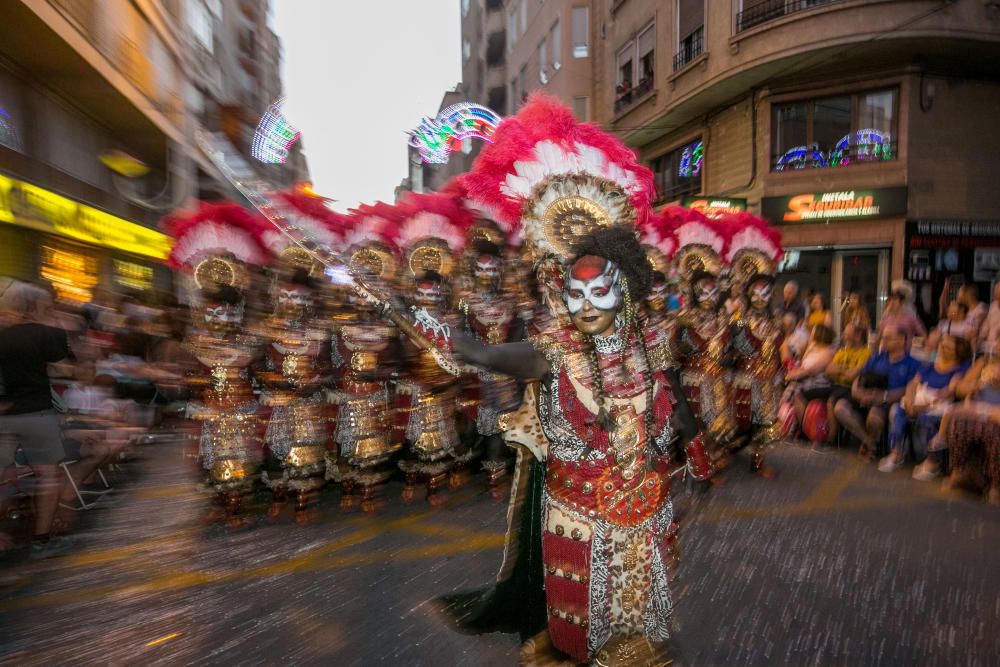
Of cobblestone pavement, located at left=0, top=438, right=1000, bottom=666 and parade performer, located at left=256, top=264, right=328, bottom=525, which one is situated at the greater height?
parade performer, located at left=256, top=264, right=328, bottom=525

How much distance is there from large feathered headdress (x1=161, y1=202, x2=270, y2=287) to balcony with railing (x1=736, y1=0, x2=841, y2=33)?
11664 mm

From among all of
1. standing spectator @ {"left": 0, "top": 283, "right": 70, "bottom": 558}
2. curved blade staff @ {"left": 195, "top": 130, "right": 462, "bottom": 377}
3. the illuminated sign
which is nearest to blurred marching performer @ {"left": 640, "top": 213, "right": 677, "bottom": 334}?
curved blade staff @ {"left": 195, "top": 130, "right": 462, "bottom": 377}

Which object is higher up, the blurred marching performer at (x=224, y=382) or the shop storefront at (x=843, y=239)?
the shop storefront at (x=843, y=239)

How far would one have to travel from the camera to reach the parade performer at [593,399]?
233cm

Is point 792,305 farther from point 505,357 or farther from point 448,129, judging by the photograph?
point 505,357

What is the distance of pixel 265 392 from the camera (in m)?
4.82

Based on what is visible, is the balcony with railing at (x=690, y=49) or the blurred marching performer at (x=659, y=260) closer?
the blurred marching performer at (x=659, y=260)

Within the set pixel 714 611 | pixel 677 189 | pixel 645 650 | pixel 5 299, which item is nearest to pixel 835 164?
pixel 677 189

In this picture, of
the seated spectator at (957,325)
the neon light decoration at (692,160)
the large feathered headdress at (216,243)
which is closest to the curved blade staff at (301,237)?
the large feathered headdress at (216,243)

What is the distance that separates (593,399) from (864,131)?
13028mm

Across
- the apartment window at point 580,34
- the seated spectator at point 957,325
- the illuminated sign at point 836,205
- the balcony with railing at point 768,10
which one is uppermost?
the apartment window at point 580,34

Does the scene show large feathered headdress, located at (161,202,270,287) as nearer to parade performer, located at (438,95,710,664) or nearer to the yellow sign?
the yellow sign

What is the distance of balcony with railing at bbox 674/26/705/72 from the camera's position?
14.5m

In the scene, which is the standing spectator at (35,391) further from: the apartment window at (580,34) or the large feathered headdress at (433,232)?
the apartment window at (580,34)
